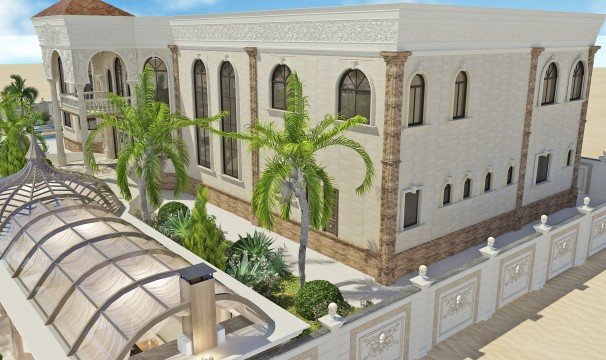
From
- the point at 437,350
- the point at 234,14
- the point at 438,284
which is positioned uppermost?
the point at 234,14

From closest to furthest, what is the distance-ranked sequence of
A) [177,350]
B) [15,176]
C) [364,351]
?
[177,350] → [364,351] → [15,176]

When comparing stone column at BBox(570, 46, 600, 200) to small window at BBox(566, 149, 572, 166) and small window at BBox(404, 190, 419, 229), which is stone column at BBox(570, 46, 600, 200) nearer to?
small window at BBox(566, 149, 572, 166)

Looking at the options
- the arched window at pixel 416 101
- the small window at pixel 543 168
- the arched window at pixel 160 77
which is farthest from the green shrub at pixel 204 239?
the small window at pixel 543 168

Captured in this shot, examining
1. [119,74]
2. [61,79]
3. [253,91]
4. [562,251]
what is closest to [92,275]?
[253,91]

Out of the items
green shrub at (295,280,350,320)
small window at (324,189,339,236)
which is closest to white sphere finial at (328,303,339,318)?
green shrub at (295,280,350,320)

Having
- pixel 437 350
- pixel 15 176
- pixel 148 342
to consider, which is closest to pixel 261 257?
pixel 148 342

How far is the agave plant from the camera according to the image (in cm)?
2002

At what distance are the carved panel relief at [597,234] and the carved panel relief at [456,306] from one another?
7.64 metres

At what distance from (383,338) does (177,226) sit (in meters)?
11.3

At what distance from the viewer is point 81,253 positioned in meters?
11.8

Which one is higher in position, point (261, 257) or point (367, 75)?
point (367, 75)

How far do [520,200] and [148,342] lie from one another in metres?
16.8

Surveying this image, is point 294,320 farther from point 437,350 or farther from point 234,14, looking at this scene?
point 234,14

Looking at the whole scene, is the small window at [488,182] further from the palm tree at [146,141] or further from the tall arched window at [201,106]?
the tall arched window at [201,106]
